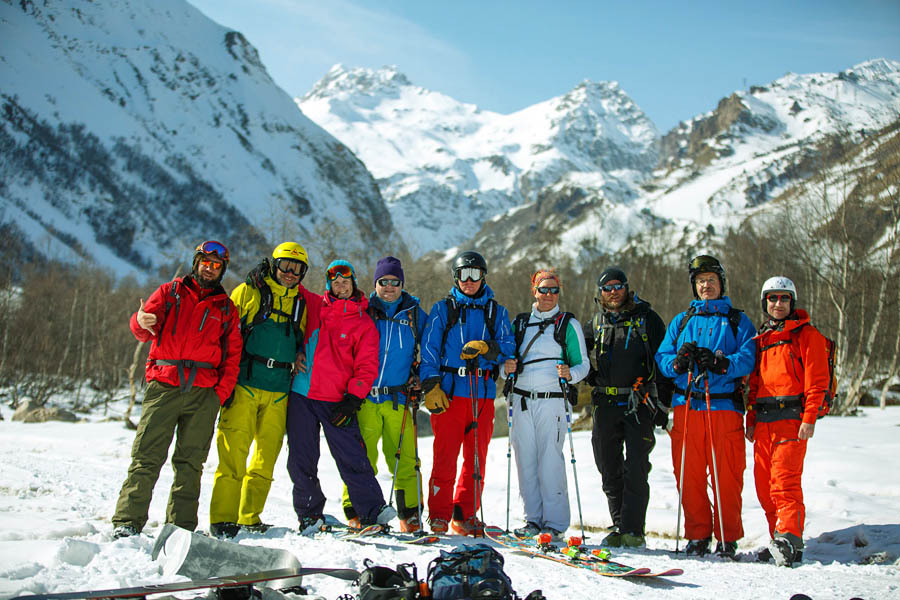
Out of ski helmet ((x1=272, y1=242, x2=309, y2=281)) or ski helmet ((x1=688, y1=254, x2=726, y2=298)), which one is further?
ski helmet ((x1=688, y1=254, x2=726, y2=298))

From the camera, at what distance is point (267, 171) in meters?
148

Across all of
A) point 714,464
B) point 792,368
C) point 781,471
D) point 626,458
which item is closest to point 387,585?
point 626,458

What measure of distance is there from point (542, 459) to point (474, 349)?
1.20m

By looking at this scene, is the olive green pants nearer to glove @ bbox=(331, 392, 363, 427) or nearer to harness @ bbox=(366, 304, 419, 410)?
glove @ bbox=(331, 392, 363, 427)

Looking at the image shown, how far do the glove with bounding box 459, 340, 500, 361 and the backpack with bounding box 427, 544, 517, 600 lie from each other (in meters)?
1.93

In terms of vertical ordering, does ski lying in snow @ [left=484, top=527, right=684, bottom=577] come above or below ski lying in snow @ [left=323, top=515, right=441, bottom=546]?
below

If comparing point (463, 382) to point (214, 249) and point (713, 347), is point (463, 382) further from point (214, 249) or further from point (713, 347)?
point (214, 249)

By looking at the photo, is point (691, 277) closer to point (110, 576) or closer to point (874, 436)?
point (110, 576)

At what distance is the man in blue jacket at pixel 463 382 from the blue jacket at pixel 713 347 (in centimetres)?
144

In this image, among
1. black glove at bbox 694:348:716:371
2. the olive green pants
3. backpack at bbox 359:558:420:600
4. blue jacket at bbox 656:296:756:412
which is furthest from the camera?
blue jacket at bbox 656:296:756:412

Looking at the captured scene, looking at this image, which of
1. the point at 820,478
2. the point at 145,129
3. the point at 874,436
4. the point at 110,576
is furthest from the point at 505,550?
the point at 145,129

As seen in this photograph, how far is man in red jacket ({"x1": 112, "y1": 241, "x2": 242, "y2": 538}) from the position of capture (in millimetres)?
4750

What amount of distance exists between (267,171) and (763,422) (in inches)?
6056

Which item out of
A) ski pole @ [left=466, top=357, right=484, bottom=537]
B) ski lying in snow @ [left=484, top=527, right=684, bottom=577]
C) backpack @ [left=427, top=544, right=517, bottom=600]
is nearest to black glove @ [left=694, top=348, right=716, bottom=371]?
ski lying in snow @ [left=484, top=527, right=684, bottom=577]
